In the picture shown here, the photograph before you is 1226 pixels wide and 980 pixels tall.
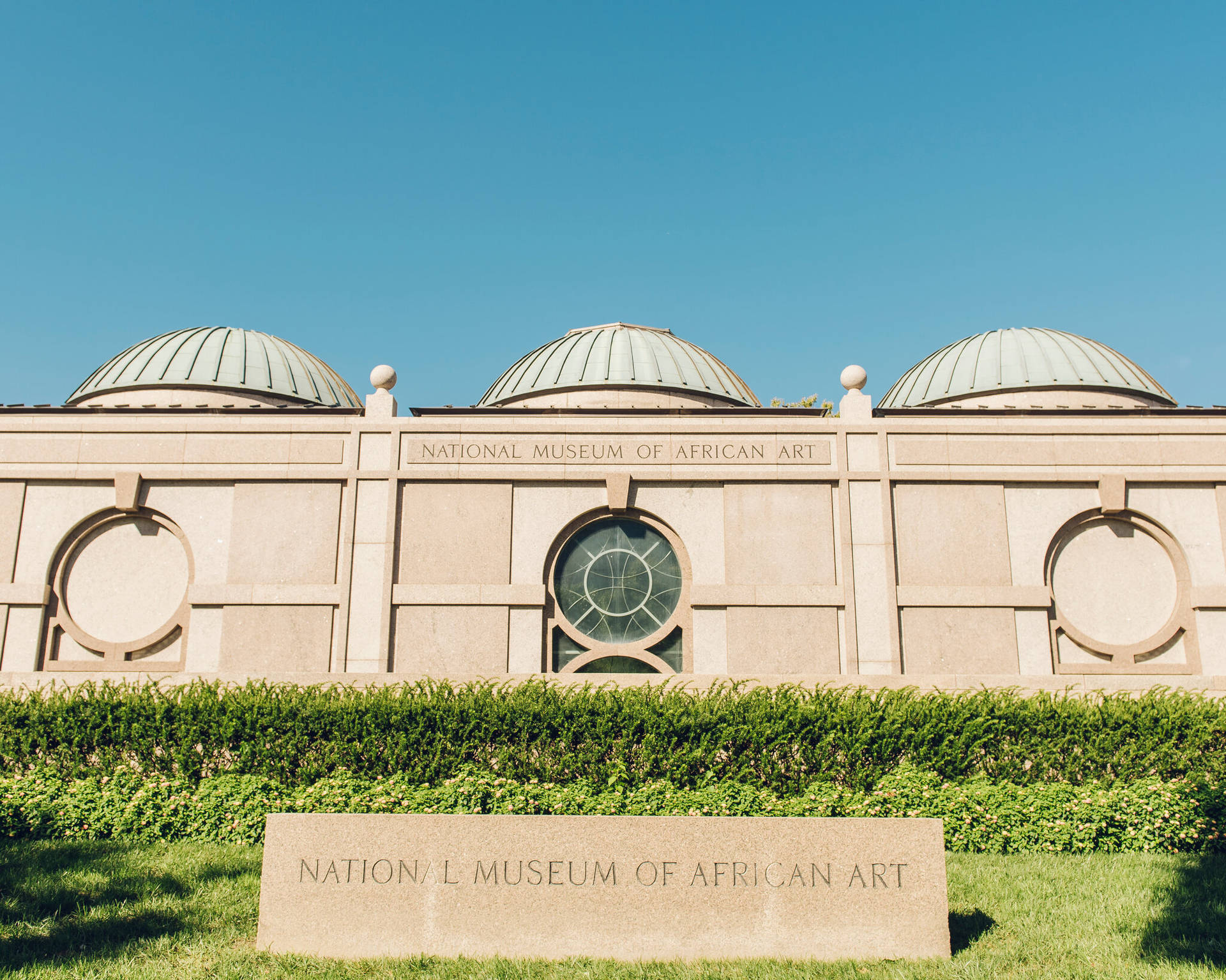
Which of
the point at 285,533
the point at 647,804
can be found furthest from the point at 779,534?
the point at 285,533

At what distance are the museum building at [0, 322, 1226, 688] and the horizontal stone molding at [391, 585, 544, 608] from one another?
37 millimetres

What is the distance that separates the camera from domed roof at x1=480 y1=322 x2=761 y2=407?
21.5 meters

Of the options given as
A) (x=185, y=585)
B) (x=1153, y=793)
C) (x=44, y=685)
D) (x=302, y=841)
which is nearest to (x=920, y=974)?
(x=302, y=841)

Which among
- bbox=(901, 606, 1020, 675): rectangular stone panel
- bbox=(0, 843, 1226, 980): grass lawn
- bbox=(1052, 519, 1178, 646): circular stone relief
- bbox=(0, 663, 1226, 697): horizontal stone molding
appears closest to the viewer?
bbox=(0, 843, 1226, 980): grass lawn

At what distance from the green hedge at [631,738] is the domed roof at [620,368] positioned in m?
10.6

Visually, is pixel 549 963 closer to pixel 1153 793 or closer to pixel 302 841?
pixel 302 841

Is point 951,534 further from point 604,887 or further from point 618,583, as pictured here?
point 604,887

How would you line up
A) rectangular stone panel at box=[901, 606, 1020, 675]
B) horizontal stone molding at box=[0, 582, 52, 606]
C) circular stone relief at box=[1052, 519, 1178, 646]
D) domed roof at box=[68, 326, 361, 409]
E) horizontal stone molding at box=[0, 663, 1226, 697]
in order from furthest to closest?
domed roof at box=[68, 326, 361, 409] → circular stone relief at box=[1052, 519, 1178, 646] → horizontal stone molding at box=[0, 582, 52, 606] → rectangular stone panel at box=[901, 606, 1020, 675] → horizontal stone molding at box=[0, 663, 1226, 697]

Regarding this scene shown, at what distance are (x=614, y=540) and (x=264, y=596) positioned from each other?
652cm

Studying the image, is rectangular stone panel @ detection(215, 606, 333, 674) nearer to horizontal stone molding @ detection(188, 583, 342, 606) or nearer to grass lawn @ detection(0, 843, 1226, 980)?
horizontal stone molding @ detection(188, 583, 342, 606)

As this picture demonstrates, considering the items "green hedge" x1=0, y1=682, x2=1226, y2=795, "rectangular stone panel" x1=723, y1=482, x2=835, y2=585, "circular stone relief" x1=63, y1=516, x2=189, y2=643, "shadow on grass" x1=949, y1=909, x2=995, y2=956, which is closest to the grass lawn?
"shadow on grass" x1=949, y1=909, x2=995, y2=956

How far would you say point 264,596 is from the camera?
1677 cm

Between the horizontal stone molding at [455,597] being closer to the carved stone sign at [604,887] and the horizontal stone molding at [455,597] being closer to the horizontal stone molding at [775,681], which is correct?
the horizontal stone molding at [775,681]

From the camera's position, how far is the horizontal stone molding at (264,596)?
54.9 feet
